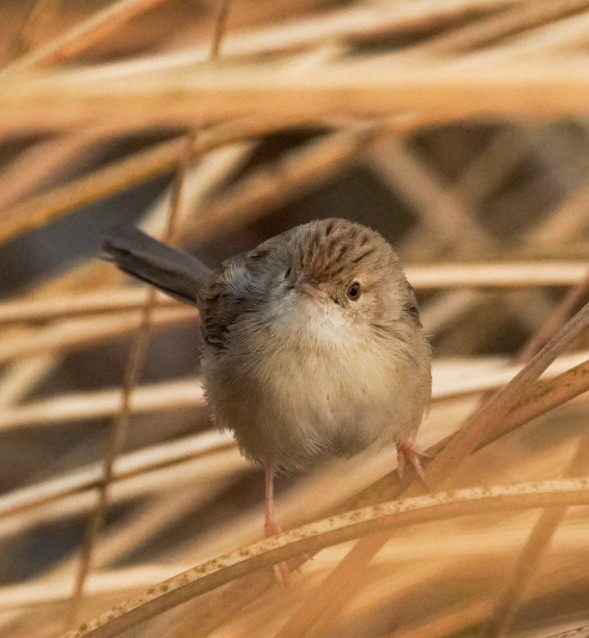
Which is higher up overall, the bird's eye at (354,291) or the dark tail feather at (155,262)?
the dark tail feather at (155,262)

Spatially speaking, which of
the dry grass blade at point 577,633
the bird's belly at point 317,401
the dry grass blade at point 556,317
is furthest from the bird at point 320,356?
the dry grass blade at point 577,633

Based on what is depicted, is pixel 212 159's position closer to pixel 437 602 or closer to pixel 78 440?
pixel 78 440

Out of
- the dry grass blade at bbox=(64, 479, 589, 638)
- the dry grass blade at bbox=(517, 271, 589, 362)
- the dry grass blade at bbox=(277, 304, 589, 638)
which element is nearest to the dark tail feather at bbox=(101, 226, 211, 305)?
the dry grass blade at bbox=(517, 271, 589, 362)

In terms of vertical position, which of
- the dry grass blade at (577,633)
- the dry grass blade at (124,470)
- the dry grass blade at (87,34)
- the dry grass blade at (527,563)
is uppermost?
the dry grass blade at (87,34)

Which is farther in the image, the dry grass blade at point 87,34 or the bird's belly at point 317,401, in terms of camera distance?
the bird's belly at point 317,401

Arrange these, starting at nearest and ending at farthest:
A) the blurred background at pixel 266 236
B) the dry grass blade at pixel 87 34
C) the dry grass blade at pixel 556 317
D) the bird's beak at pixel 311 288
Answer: the blurred background at pixel 266 236
the dry grass blade at pixel 87 34
the bird's beak at pixel 311 288
the dry grass blade at pixel 556 317

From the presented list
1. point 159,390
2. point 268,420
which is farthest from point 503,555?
point 159,390

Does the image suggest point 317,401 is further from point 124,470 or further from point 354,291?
point 124,470

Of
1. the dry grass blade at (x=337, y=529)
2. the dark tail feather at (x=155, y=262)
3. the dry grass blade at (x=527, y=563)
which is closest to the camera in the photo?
the dry grass blade at (x=337, y=529)

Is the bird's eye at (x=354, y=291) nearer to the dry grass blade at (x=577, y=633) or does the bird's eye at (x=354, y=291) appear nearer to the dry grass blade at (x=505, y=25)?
the dry grass blade at (x=505, y=25)
